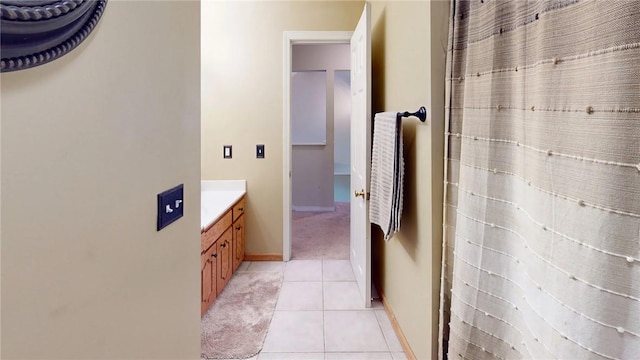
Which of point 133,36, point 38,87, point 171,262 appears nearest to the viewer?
point 38,87

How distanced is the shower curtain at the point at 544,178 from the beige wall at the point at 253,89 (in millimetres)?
2128

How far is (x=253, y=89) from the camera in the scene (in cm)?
318

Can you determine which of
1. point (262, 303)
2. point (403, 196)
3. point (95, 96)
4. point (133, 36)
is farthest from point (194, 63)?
point (262, 303)

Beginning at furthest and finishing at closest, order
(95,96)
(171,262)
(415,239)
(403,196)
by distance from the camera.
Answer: (403,196)
(415,239)
(171,262)
(95,96)

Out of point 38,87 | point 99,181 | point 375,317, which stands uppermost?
point 38,87

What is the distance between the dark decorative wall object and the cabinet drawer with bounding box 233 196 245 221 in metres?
2.36

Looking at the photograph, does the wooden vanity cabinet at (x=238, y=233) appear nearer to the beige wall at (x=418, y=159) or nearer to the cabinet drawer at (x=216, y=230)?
the cabinet drawer at (x=216, y=230)

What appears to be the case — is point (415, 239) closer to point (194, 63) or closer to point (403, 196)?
point (403, 196)

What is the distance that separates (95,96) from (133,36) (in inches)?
8.4

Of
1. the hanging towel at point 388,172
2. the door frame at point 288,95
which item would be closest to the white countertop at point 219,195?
the door frame at point 288,95

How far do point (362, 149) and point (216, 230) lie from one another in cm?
119

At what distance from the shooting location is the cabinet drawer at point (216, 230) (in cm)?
209

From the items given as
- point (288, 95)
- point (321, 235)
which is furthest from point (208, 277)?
point (321, 235)

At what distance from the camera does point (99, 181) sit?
66cm
